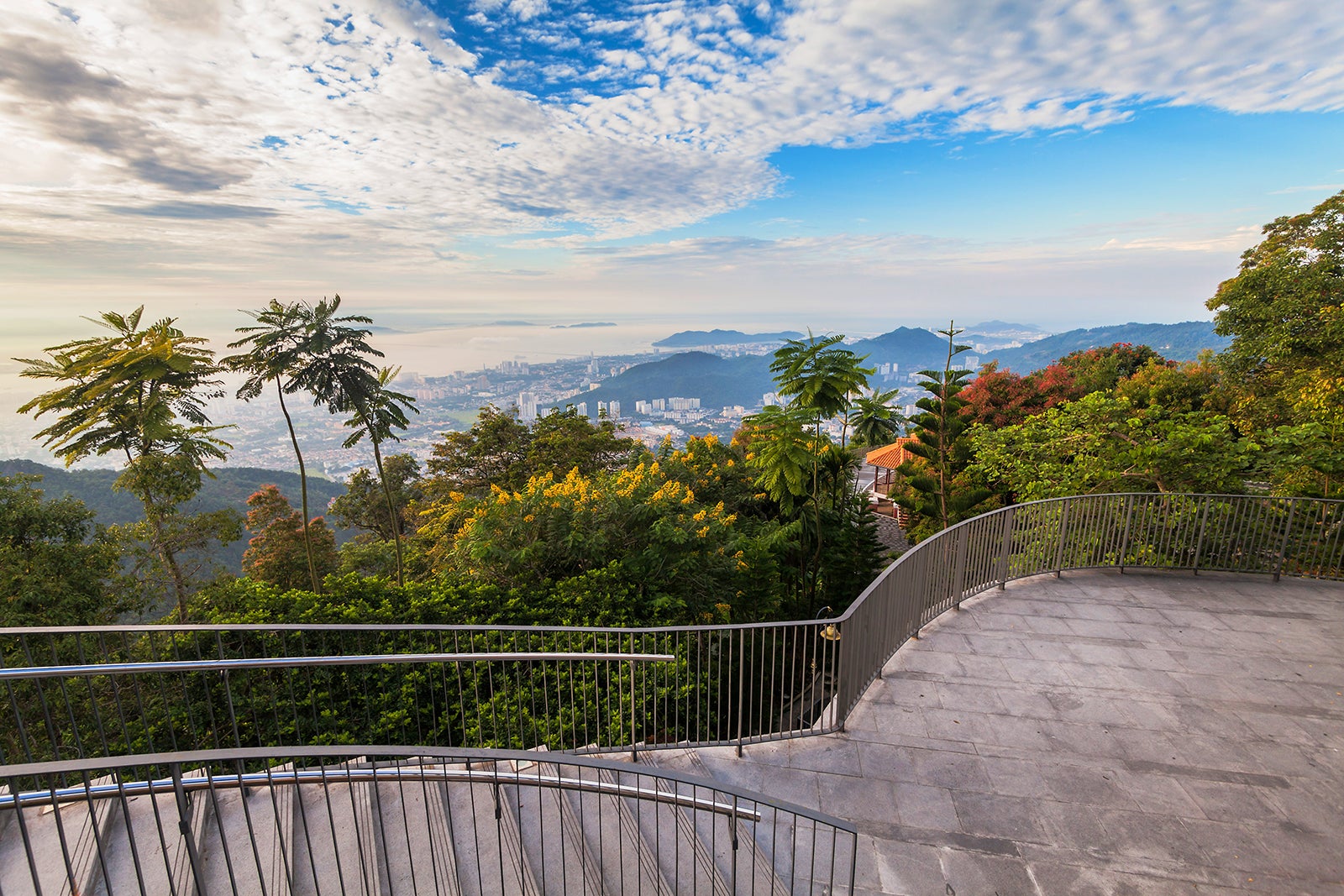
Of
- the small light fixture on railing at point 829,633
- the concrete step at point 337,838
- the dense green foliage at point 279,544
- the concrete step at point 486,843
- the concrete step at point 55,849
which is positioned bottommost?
the dense green foliage at point 279,544

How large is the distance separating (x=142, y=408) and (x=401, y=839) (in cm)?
1401

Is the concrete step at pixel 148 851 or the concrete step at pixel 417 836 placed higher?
the concrete step at pixel 148 851

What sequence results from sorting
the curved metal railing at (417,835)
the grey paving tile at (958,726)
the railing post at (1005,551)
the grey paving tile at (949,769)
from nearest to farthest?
the curved metal railing at (417,835)
the grey paving tile at (949,769)
the grey paving tile at (958,726)
the railing post at (1005,551)

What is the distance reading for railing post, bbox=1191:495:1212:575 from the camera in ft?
23.7

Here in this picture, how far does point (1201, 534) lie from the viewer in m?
7.32

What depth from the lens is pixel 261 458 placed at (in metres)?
58.8

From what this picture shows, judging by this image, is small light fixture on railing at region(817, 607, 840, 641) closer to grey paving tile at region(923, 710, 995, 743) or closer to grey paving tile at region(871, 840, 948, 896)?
grey paving tile at region(923, 710, 995, 743)

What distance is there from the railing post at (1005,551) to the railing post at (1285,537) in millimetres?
3223

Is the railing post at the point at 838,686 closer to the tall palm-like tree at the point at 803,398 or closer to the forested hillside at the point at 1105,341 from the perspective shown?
the tall palm-like tree at the point at 803,398

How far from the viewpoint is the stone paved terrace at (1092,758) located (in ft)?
11.5

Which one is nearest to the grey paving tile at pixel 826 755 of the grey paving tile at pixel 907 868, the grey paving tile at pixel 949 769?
the grey paving tile at pixel 949 769

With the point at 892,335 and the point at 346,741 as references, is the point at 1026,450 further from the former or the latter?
the point at 892,335

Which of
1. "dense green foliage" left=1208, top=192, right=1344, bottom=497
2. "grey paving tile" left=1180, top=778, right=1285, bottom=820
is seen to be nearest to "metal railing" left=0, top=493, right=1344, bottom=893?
"grey paving tile" left=1180, top=778, right=1285, bottom=820

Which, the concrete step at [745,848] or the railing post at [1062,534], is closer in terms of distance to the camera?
the concrete step at [745,848]
